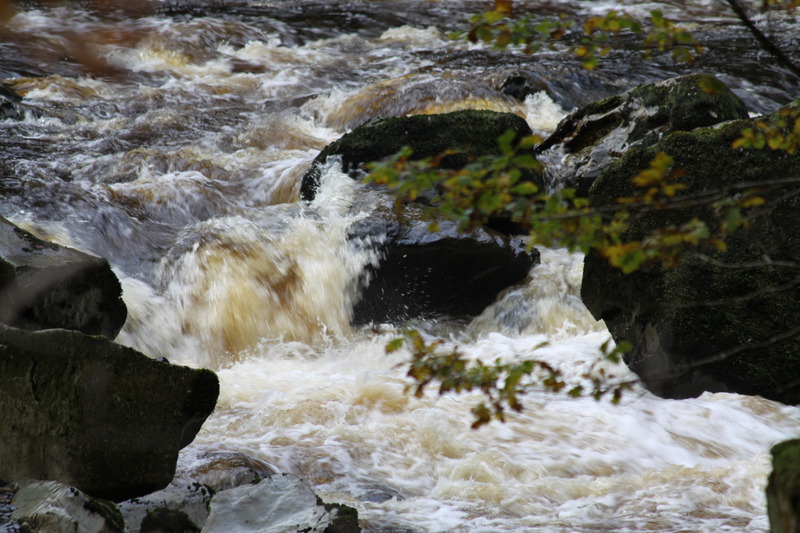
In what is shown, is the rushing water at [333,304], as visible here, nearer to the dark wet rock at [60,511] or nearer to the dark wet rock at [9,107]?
A: the dark wet rock at [9,107]

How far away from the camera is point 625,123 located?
8.88 m

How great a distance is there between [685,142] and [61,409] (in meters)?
4.32

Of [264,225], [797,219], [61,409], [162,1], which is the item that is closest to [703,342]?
[797,219]

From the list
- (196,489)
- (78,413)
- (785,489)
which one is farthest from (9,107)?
(785,489)

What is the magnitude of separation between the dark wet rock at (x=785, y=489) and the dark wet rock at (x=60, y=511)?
8.08 feet

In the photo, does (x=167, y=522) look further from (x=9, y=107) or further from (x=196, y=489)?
(x=9, y=107)

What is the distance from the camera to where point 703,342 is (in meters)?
5.23

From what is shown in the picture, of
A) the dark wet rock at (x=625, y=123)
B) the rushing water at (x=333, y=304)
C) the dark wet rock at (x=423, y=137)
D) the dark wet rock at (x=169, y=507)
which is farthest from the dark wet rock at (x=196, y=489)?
the dark wet rock at (x=625, y=123)

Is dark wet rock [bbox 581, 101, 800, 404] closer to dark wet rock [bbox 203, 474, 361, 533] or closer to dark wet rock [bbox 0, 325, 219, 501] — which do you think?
dark wet rock [bbox 203, 474, 361, 533]

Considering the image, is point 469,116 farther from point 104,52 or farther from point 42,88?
point 104,52

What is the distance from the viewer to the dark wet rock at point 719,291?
5035mm

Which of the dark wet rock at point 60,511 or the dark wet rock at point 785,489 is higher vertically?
the dark wet rock at point 785,489

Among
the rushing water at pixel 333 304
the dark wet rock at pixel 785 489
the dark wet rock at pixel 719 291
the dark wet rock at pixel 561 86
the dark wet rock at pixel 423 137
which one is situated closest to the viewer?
the dark wet rock at pixel 785 489

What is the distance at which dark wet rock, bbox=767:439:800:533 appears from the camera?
1867 millimetres
